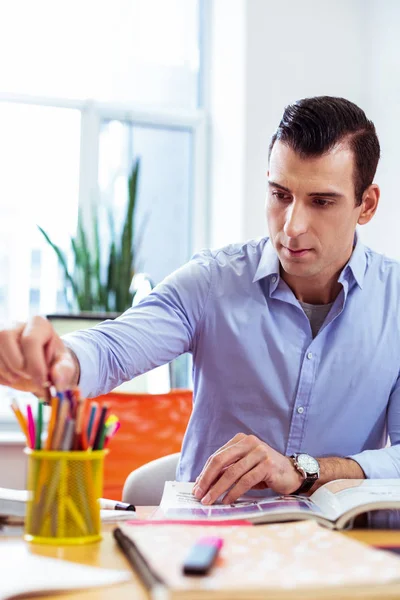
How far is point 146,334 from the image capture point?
5.40 ft

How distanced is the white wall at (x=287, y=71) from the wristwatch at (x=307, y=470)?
86.9 inches

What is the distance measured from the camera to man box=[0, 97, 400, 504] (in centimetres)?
164

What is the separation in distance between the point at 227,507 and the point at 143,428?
150cm

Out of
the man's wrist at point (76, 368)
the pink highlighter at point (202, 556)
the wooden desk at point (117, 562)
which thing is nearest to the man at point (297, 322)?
the man's wrist at point (76, 368)

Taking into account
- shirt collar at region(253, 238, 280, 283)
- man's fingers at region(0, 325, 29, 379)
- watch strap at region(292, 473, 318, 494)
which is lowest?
watch strap at region(292, 473, 318, 494)

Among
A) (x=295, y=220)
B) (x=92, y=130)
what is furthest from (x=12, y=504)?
(x=92, y=130)

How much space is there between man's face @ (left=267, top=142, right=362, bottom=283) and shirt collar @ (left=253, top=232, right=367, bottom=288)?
8cm

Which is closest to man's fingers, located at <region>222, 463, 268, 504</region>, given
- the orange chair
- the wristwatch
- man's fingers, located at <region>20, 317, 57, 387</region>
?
the wristwatch

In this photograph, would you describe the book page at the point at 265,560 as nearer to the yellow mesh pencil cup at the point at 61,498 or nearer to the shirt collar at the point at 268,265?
the yellow mesh pencil cup at the point at 61,498

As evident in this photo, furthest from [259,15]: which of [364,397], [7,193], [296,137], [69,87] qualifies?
[364,397]

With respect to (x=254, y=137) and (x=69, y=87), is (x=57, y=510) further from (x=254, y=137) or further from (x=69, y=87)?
(x=69, y=87)

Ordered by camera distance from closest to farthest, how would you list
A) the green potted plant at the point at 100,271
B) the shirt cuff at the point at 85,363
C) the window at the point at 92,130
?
the shirt cuff at the point at 85,363 < the green potted plant at the point at 100,271 < the window at the point at 92,130

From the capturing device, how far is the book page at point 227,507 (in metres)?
1.09

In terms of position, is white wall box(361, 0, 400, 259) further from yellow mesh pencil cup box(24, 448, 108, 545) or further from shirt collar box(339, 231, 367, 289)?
yellow mesh pencil cup box(24, 448, 108, 545)
